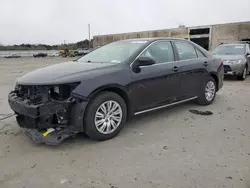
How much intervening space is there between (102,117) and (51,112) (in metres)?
0.74

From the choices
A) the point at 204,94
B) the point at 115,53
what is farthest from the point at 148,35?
the point at 115,53

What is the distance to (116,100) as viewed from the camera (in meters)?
3.75

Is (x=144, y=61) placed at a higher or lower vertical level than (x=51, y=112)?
higher

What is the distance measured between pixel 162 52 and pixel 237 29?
30.6 meters

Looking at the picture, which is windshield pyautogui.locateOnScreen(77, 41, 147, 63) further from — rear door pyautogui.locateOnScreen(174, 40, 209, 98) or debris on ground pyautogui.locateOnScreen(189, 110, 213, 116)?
debris on ground pyautogui.locateOnScreen(189, 110, 213, 116)

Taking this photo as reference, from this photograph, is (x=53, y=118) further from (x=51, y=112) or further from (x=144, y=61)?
(x=144, y=61)

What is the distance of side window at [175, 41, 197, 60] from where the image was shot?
4953mm

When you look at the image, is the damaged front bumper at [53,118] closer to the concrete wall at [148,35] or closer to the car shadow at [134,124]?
the car shadow at [134,124]

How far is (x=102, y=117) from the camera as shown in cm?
363

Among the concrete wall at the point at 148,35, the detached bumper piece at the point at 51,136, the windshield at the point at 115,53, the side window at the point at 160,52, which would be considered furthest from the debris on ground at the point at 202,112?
the concrete wall at the point at 148,35

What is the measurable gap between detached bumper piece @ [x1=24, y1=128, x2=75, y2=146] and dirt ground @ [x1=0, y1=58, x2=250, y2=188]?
134mm

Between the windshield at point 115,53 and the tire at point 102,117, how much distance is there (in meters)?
0.74

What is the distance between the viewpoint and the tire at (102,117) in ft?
11.4

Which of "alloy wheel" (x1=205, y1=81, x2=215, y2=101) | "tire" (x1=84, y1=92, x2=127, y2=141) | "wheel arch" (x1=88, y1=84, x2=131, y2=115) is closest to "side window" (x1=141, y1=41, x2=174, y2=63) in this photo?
"wheel arch" (x1=88, y1=84, x2=131, y2=115)
